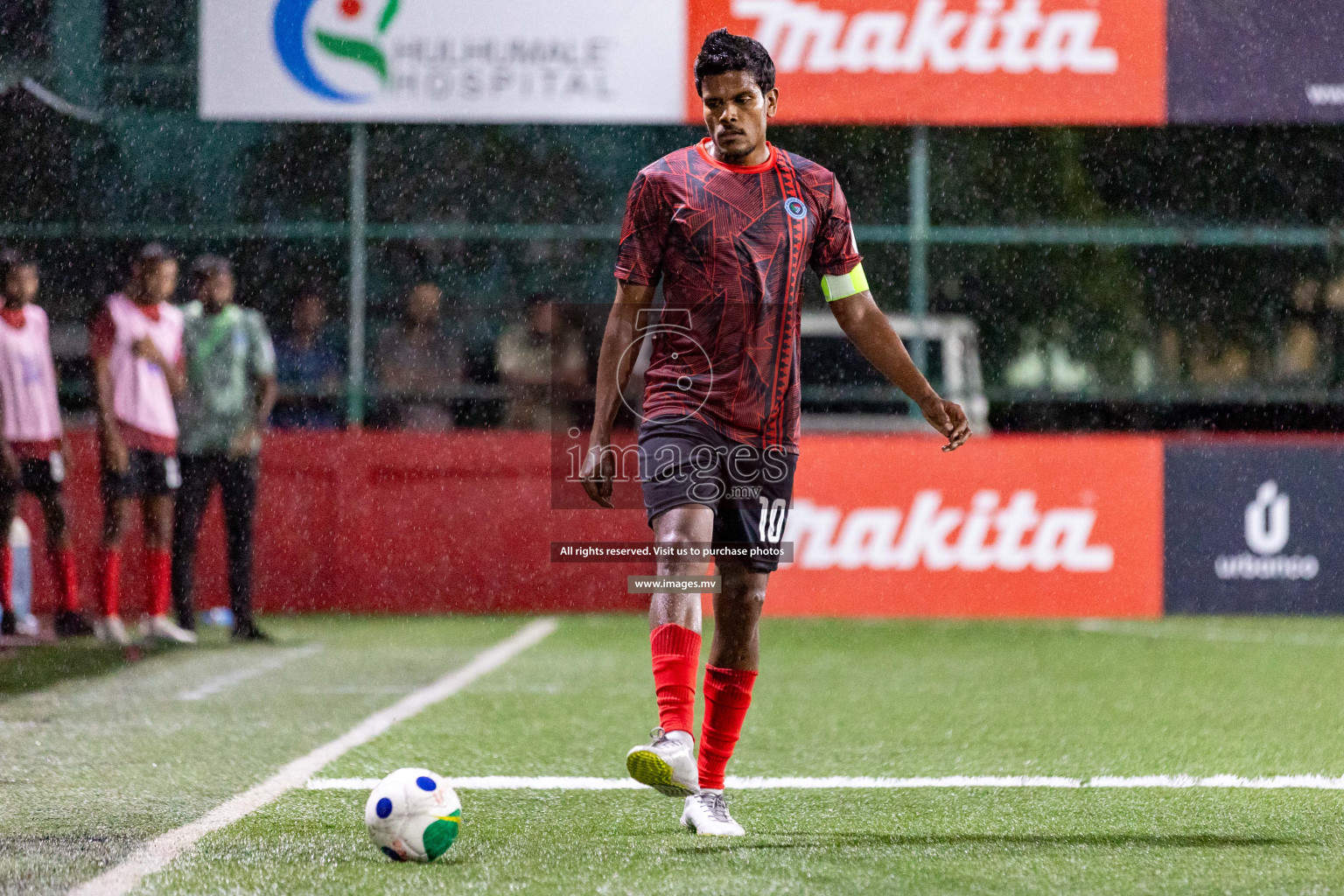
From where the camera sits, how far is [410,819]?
3.91 meters

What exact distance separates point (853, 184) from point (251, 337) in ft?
23.0

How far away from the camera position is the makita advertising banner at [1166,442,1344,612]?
1107 cm

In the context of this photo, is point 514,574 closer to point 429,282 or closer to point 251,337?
point 251,337

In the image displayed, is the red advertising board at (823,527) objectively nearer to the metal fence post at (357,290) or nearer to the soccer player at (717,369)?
the metal fence post at (357,290)

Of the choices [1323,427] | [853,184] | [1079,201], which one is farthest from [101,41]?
[1323,427]

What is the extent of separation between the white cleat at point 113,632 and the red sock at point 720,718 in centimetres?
551

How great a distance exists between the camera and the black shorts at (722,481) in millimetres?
4203

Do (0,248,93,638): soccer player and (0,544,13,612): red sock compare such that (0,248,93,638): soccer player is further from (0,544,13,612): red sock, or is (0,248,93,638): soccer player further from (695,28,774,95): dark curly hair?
(695,28,774,95): dark curly hair

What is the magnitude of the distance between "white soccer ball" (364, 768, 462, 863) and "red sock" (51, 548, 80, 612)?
5982mm

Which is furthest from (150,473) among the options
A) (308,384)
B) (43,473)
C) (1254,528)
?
(1254,528)

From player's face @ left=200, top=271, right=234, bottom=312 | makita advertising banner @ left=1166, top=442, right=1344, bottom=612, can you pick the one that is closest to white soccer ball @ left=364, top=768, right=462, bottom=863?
player's face @ left=200, top=271, right=234, bottom=312

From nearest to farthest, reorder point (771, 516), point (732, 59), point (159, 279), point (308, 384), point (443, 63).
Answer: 1. point (732, 59)
2. point (771, 516)
3. point (159, 279)
4. point (443, 63)
5. point (308, 384)

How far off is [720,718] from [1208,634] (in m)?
6.43

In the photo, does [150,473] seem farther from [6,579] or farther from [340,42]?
[340,42]
